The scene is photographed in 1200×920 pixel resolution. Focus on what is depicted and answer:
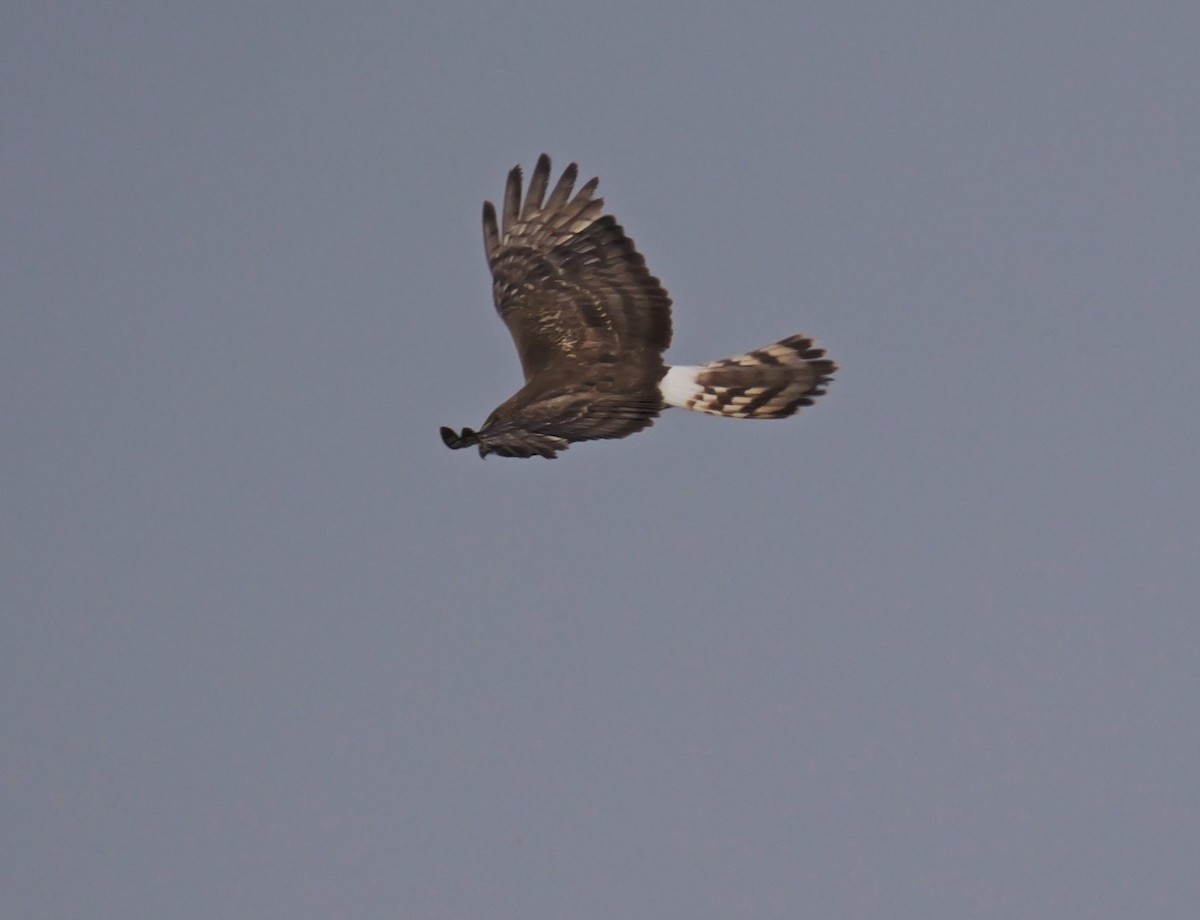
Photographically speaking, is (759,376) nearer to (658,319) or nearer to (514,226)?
(658,319)

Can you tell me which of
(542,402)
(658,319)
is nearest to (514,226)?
(658,319)

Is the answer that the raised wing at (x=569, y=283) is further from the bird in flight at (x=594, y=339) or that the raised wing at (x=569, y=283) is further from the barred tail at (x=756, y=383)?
the barred tail at (x=756, y=383)

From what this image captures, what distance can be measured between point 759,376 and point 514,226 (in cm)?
309

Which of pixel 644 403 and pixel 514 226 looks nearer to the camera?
pixel 644 403

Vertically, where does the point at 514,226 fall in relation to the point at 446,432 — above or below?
above

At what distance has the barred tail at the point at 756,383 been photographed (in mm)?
17641

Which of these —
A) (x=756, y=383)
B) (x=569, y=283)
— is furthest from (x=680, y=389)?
(x=569, y=283)

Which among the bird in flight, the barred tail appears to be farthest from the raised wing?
the barred tail

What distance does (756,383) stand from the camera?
1792 cm

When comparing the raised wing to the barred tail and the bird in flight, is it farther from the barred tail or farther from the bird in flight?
the barred tail

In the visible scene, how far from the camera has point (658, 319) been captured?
17.9 meters

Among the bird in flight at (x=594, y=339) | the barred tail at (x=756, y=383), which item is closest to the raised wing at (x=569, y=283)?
the bird in flight at (x=594, y=339)

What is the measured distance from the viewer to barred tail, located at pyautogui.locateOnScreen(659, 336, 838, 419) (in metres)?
17.6

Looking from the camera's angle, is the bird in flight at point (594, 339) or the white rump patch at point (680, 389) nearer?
the bird in flight at point (594, 339)
